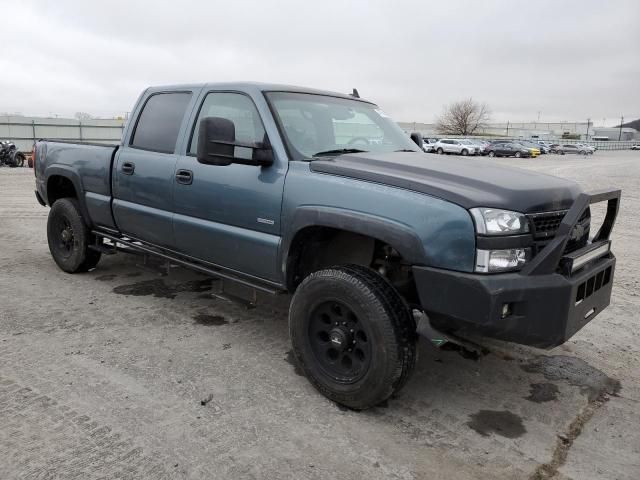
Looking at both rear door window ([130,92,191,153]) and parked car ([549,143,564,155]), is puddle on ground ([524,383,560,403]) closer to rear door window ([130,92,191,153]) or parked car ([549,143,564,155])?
rear door window ([130,92,191,153])

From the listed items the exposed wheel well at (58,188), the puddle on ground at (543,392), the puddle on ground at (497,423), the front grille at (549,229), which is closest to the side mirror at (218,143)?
the front grille at (549,229)

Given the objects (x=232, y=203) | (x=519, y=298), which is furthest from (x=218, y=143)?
(x=519, y=298)

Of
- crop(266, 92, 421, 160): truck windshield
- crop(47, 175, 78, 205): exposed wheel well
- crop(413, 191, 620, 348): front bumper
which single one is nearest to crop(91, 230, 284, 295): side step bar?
crop(47, 175, 78, 205): exposed wheel well

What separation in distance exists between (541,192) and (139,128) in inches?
135

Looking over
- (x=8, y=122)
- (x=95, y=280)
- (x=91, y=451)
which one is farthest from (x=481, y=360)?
(x=8, y=122)

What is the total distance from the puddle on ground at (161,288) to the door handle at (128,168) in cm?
120

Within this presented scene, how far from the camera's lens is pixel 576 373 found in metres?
3.69

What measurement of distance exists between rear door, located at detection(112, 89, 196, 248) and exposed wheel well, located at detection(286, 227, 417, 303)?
1285 millimetres

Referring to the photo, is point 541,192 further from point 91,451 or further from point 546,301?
point 91,451

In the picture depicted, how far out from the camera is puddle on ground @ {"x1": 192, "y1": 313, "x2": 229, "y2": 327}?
14.4ft

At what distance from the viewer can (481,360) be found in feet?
12.7

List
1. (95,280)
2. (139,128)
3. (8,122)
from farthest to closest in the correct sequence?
(8,122) → (95,280) → (139,128)

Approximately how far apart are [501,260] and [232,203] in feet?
6.02

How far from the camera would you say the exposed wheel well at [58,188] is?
579 cm
